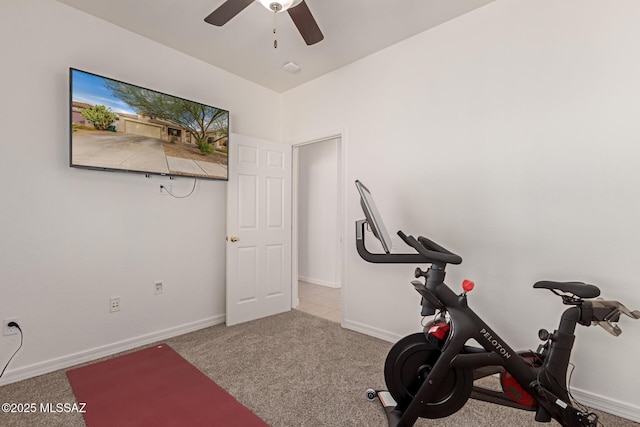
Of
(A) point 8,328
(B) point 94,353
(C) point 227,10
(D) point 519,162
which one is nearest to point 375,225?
(D) point 519,162

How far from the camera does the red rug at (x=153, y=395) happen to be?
180 cm

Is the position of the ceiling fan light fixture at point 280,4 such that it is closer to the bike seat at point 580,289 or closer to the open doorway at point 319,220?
the bike seat at point 580,289

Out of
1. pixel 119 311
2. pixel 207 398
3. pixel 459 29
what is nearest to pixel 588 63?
pixel 459 29

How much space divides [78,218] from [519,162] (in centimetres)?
343

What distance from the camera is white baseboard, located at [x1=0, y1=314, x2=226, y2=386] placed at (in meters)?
2.24

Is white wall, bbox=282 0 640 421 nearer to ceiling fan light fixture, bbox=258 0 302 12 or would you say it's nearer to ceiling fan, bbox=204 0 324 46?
ceiling fan, bbox=204 0 324 46

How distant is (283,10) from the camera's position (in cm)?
191

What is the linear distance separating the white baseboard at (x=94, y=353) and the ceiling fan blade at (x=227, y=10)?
2.70m

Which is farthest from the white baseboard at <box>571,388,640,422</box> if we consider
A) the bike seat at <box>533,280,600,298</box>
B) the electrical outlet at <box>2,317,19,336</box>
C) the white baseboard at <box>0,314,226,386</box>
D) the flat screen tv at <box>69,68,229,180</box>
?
the electrical outlet at <box>2,317,19,336</box>

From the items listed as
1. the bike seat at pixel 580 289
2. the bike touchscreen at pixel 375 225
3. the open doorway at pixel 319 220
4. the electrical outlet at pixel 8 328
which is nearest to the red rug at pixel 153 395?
the electrical outlet at pixel 8 328

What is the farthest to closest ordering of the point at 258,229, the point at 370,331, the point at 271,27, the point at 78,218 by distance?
1. the point at 258,229
2. the point at 370,331
3. the point at 271,27
4. the point at 78,218

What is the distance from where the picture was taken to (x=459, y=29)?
256cm

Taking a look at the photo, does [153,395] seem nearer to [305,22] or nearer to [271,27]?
[305,22]

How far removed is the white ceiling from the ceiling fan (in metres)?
0.45
